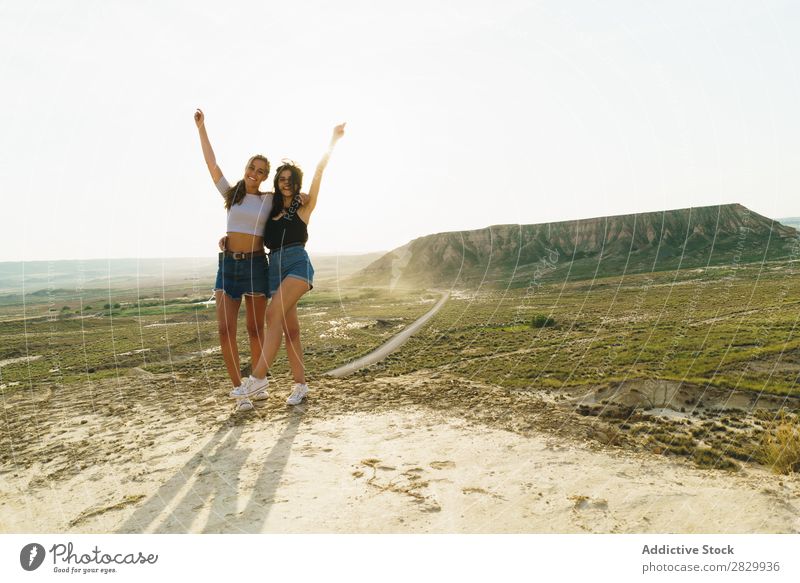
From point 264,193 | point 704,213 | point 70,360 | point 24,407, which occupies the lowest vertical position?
point 70,360

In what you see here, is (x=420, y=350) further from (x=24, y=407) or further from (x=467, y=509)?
(x=467, y=509)

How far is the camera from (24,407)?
24.2 feet

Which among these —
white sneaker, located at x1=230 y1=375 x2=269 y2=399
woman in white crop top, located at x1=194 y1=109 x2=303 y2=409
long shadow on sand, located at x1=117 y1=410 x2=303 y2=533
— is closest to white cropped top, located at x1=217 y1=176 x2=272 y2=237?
woman in white crop top, located at x1=194 y1=109 x2=303 y2=409

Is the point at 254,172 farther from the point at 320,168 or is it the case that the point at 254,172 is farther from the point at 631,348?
the point at 631,348

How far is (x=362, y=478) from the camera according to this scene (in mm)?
3607

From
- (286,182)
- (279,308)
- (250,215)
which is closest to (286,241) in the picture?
(250,215)

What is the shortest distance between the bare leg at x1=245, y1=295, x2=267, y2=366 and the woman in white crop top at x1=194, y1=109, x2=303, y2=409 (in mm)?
11

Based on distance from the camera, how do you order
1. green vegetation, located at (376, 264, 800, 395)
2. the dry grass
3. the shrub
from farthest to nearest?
1. the shrub
2. green vegetation, located at (376, 264, 800, 395)
3. the dry grass

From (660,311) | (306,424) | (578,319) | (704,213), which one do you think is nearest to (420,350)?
(306,424)

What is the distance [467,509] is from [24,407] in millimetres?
7659

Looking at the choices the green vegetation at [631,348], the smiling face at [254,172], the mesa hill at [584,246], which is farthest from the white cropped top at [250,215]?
the mesa hill at [584,246]

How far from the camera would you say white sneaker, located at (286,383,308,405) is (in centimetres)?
552

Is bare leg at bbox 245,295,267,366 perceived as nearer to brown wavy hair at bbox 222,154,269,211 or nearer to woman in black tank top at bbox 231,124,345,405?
woman in black tank top at bbox 231,124,345,405

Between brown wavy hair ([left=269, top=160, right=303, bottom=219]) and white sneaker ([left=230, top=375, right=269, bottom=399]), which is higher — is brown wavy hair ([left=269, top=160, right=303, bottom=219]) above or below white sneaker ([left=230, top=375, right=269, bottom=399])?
above
